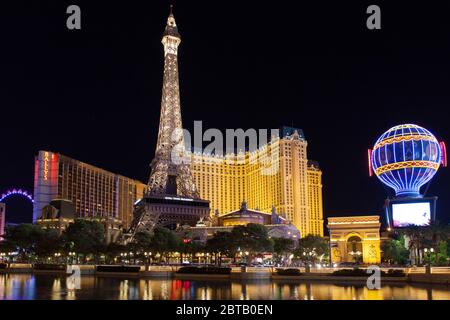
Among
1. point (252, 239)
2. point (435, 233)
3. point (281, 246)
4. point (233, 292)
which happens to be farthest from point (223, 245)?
point (233, 292)

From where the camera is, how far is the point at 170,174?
108438 millimetres

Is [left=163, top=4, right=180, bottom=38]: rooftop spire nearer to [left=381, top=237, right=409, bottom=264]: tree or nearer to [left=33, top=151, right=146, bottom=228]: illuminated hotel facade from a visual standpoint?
[left=33, top=151, right=146, bottom=228]: illuminated hotel facade

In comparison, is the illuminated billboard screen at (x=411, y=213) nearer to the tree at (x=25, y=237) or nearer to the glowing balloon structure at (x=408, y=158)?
the glowing balloon structure at (x=408, y=158)

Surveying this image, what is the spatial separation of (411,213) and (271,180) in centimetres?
6508

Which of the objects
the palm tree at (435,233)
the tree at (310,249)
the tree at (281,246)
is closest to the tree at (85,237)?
the tree at (281,246)

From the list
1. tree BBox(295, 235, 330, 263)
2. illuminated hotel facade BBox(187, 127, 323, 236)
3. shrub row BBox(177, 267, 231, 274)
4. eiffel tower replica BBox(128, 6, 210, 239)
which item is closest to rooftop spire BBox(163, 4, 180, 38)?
eiffel tower replica BBox(128, 6, 210, 239)

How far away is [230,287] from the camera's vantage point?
40875 mm

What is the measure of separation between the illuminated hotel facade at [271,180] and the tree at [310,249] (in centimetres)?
3952

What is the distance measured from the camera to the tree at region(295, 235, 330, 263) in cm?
8575

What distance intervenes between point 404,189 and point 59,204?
72233 mm

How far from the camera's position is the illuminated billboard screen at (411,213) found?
235 feet

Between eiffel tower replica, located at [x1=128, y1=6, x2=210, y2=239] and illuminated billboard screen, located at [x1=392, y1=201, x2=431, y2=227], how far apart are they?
4655 cm
